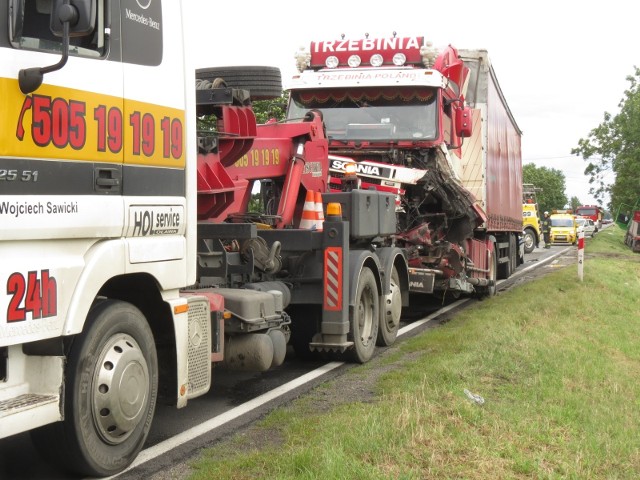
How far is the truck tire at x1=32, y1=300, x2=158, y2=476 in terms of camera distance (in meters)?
4.80

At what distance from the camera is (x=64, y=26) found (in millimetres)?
4191

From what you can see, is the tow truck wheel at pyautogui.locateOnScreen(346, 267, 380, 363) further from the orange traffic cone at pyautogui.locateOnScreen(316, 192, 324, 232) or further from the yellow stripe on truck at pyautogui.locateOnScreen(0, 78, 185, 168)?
the yellow stripe on truck at pyautogui.locateOnScreen(0, 78, 185, 168)

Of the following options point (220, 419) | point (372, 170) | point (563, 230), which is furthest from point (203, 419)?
point (563, 230)

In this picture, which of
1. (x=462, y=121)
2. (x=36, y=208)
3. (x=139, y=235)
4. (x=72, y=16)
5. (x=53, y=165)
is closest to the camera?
(x=72, y=16)

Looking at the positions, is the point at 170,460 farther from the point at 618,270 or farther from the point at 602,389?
the point at 618,270

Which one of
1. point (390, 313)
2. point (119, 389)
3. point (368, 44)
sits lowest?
point (390, 313)

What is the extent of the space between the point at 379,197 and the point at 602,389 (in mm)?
3478

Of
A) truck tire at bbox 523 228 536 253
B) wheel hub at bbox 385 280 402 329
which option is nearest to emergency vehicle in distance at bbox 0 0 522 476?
wheel hub at bbox 385 280 402 329

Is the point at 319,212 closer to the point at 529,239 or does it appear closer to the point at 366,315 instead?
the point at 366,315

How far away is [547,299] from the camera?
14.1 m

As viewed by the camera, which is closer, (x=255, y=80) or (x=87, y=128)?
(x=87, y=128)

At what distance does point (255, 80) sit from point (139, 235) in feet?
9.65

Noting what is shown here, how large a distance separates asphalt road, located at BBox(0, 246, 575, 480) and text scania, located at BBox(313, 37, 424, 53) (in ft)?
16.7

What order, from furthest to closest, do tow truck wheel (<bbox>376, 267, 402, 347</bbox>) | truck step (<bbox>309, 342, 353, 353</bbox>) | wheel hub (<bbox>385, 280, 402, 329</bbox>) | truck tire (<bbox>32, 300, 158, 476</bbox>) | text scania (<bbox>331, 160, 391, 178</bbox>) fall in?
text scania (<bbox>331, 160, 391, 178</bbox>)
wheel hub (<bbox>385, 280, 402, 329</bbox>)
tow truck wheel (<bbox>376, 267, 402, 347</bbox>)
truck step (<bbox>309, 342, 353, 353</bbox>)
truck tire (<bbox>32, 300, 158, 476</bbox>)
